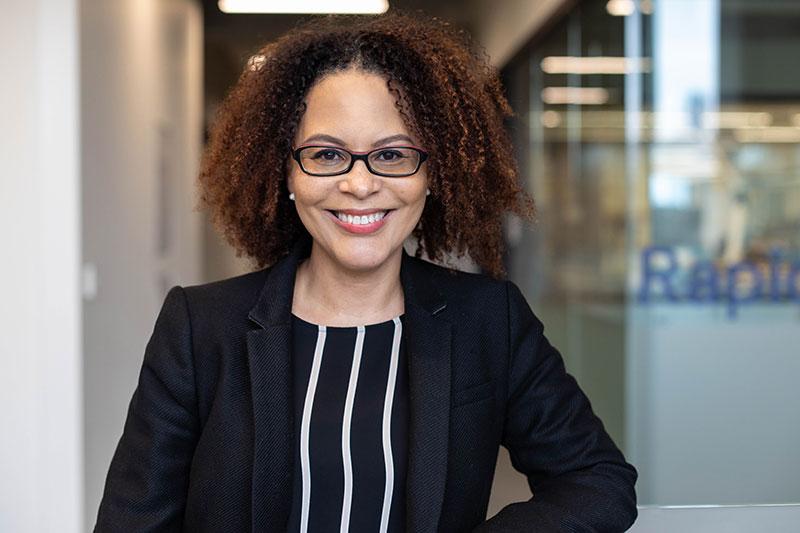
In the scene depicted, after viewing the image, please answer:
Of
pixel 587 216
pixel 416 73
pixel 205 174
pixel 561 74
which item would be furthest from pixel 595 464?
pixel 561 74

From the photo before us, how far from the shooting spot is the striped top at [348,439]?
1.51 m

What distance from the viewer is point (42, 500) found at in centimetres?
383

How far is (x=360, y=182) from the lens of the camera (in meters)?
1.51

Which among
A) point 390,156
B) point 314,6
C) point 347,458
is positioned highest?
point 314,6

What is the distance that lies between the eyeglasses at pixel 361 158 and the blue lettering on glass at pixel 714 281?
2841mm

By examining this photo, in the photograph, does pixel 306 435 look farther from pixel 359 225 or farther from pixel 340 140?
pixel 340 140

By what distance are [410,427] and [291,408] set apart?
6.9 inches

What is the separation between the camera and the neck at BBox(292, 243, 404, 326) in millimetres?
1642

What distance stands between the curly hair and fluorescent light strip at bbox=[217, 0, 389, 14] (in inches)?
215

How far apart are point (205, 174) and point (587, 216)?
11.6ft

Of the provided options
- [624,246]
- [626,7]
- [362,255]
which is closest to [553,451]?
[362,255]

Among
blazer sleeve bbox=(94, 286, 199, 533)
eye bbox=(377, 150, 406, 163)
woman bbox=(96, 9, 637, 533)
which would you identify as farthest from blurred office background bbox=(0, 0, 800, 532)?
blazer sleeve bbox=(94, 286, 199, 533)

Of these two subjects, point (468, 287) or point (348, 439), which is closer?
point (348, 439)

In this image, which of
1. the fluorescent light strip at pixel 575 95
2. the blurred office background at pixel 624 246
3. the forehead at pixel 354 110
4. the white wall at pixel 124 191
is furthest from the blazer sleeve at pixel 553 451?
the fluorescent light strip at pixel 575 95
